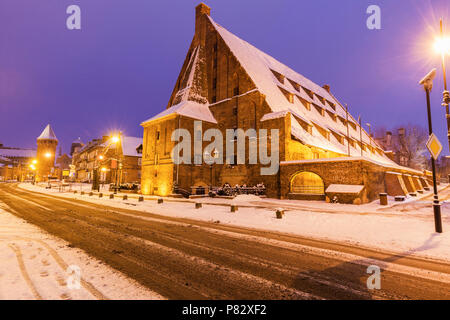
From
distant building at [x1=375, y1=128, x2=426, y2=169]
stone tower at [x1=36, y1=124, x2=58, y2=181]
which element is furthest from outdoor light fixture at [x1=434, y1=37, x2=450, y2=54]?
stone tower at [x1=36, y1=124, x2=58, y2=181]

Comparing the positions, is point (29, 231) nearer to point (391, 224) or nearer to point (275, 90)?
point (391, 224)

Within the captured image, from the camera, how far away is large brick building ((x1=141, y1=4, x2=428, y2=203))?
19.0 m

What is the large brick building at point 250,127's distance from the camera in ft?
62.3

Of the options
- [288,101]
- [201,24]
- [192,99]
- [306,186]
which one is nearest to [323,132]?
[288,101]

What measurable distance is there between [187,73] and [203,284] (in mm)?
32603

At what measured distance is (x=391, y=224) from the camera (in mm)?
→ 9734

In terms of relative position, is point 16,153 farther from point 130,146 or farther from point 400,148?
point 400,148

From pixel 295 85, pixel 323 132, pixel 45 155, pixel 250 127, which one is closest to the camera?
pixel 250 127

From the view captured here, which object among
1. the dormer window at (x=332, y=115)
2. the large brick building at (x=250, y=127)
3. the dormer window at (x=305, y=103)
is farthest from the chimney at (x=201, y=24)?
the dormer window at (x=332, y=115)

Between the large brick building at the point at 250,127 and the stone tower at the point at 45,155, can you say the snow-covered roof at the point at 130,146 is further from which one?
the stone tower at the point at 45,155

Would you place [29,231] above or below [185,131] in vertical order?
below

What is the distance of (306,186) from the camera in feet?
67.2

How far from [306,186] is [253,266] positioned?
17371 mm
